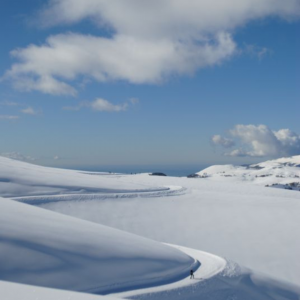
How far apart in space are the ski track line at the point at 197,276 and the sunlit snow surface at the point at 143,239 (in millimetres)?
57

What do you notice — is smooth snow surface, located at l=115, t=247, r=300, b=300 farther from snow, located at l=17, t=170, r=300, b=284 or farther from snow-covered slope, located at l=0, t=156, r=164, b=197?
snow-covered slope, located at l=0, t=156, r=164, b=197

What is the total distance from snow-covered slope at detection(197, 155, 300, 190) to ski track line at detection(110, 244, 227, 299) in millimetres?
53758

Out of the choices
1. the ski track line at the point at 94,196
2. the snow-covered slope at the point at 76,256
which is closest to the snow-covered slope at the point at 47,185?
the ski track line at the point at 94,196

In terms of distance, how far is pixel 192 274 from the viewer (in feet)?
49.8

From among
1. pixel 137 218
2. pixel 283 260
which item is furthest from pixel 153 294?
pixel 137 218

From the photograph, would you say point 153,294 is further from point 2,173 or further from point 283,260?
point 2,173

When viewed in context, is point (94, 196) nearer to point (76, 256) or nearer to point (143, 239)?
point (143, 239)

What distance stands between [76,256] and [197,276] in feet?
18.1

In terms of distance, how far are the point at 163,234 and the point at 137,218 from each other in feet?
11.1

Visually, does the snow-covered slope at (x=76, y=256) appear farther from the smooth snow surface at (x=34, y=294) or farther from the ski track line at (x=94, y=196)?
the ski track line at (x=94, y=196)

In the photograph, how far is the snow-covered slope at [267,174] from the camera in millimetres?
87438

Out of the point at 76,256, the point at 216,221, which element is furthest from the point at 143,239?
the point at 216,221

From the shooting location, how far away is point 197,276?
15609 millimetres

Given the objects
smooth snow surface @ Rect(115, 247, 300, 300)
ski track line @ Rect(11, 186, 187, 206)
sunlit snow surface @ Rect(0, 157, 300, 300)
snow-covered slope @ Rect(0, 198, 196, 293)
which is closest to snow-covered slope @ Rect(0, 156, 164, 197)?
sunlit snow surface @ Rect(0, 157, 300, 300)
